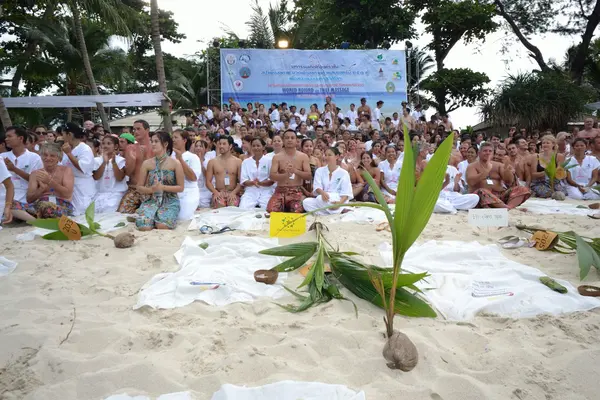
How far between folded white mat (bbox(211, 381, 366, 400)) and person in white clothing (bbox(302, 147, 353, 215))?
3.63 meters

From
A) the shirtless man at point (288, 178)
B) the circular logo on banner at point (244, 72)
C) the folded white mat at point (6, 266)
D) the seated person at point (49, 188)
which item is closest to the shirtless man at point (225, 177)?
the shirtless man at point (288, 178)

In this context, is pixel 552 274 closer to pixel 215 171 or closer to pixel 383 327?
pixel 383 327

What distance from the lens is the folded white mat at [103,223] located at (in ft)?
13.1

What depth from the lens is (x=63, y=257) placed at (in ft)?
11.1

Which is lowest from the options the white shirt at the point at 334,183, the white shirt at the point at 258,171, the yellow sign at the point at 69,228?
the yellow sign at the point at 69,228

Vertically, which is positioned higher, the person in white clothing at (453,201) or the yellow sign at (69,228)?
the yellow sign at (69,228)

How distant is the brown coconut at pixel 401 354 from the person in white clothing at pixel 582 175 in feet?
19.9

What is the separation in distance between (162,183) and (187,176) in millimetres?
514

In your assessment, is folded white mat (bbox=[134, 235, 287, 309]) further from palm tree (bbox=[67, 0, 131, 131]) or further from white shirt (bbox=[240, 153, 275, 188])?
palm tree (bbox=[67, 0, 131, 131])

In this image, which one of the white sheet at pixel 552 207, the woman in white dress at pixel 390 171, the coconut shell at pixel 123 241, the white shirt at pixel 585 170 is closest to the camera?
the coconut shell at pixel 123 241

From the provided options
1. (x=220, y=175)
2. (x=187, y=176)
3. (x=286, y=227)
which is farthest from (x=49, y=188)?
(x=286, y=227)

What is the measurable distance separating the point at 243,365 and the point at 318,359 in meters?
0.36

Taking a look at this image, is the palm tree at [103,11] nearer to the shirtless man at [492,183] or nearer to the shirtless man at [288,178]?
the shirtless man at [288,178]

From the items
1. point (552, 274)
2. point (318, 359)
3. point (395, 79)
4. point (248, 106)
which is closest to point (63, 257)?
point (318, 359)
